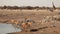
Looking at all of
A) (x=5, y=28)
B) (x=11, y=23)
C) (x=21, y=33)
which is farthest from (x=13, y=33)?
(x=11, y=23)

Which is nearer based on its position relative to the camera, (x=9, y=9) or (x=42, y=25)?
(x=42, y=25)

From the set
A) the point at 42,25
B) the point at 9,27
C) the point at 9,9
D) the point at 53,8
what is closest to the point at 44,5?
the point at 53,8

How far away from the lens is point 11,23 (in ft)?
8.79

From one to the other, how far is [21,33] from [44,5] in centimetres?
182

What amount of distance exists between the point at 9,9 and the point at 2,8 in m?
0.18

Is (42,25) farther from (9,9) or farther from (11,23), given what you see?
(9,9)

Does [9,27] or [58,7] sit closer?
[9,27]

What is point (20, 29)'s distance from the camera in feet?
7.80

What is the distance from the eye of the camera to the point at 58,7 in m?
3.88
